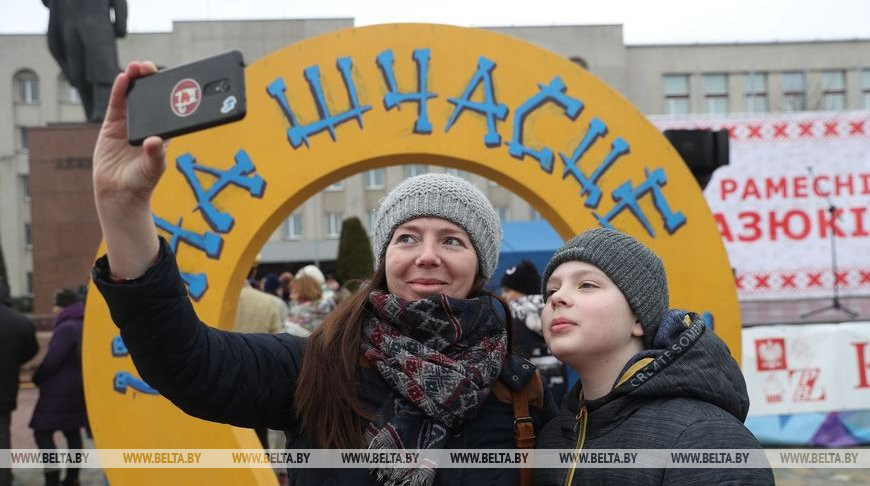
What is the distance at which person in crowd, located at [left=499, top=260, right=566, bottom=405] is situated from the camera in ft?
14.4

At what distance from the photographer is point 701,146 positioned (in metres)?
4.61

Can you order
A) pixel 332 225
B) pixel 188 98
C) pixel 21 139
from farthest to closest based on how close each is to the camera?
pixel 21 139 → pixel 332 225 → pixel 188 98

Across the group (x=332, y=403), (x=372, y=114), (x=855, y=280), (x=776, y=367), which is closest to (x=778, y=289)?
(x=855, y=280)

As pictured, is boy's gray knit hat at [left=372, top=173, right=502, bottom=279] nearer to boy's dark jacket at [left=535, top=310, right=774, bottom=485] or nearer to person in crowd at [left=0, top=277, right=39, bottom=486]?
boy's dark jacket at [left=535, top=310, right=774, bottom=485]

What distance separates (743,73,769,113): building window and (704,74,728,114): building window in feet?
2.63

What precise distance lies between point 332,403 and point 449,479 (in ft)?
0.98

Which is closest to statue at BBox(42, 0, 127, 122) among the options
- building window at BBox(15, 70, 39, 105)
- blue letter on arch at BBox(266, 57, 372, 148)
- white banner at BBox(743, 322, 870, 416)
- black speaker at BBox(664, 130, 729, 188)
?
blue letter on arch at BBox(266, 57, 372, 148)

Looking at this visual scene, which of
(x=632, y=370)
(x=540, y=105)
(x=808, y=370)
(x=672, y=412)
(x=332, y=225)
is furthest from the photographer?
(x=332, y=225)

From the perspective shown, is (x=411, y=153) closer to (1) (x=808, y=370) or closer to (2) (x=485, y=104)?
(2) (x=485, y=104)

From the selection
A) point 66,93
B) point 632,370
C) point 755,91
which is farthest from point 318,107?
point 755,91

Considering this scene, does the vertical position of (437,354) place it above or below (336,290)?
above

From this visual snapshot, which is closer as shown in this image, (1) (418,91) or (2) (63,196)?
(1) (418,91)

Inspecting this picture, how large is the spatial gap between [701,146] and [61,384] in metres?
4.68

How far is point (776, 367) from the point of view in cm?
650
